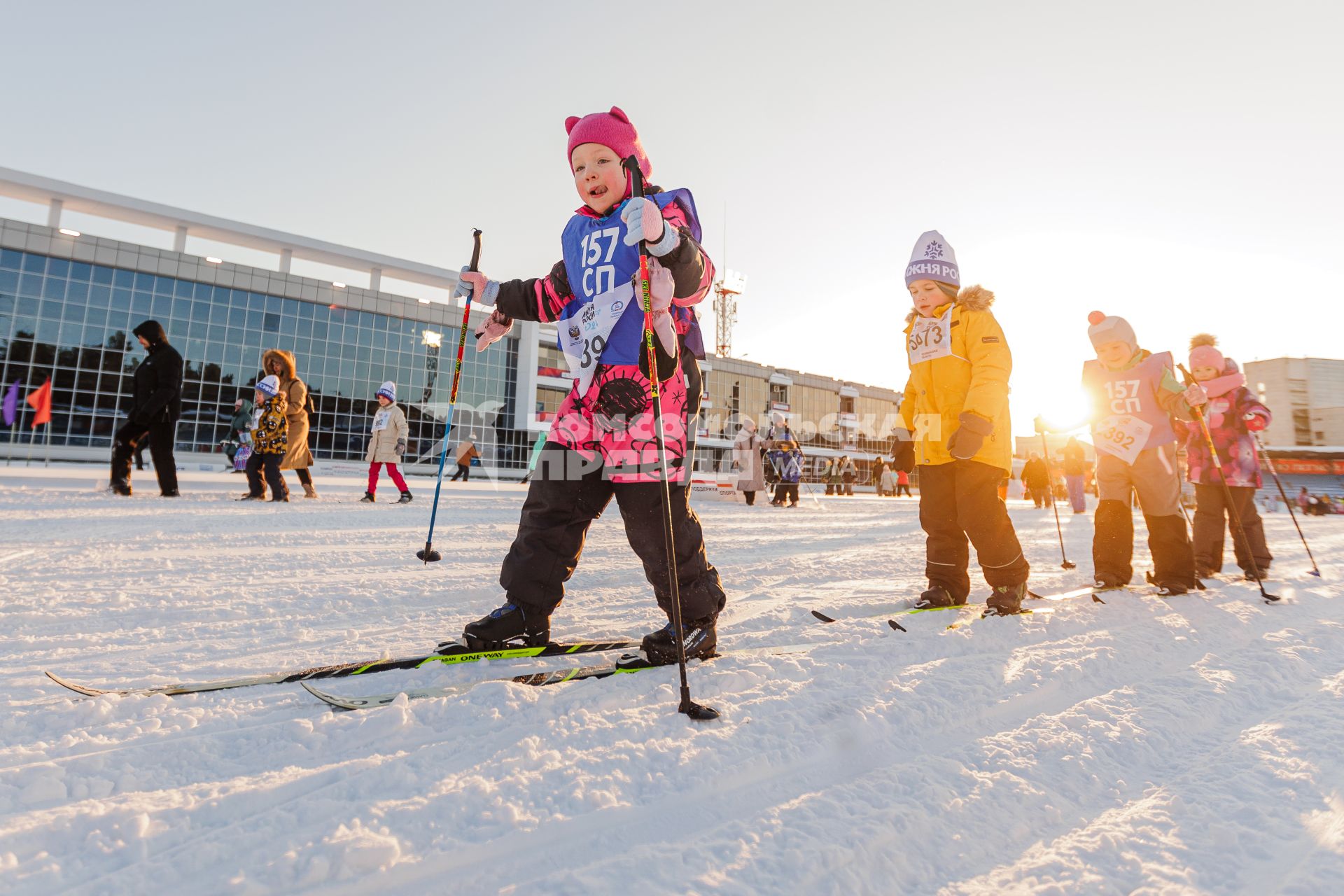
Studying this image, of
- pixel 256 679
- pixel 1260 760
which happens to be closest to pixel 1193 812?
pixel 1260 760

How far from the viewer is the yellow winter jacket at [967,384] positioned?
302cm

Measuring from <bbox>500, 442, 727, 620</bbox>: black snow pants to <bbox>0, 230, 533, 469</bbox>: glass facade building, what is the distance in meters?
25.1

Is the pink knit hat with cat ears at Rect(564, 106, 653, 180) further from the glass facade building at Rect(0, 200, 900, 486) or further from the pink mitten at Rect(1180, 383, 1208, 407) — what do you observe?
the glass facade building at Rect(0, 200, 900, 486)

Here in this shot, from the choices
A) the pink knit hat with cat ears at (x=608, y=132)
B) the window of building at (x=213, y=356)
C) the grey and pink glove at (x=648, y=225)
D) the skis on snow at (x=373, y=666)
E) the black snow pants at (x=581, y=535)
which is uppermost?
the window of building at (x=213, y=356)

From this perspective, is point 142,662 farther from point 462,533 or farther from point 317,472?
point 317,472

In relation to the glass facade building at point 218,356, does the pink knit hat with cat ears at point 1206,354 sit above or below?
below

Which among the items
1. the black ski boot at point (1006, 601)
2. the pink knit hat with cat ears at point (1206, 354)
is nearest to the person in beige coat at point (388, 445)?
the black ski boot at point (1006, 601)

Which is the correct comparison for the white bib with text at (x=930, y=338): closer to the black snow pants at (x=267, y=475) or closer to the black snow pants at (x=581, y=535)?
the black snow pants at (x=581, y=535)

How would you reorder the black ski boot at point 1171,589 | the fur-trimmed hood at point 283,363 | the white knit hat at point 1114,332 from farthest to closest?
the fur-trimmed hood at point 283,363, the white knit hat at point 1114,332, the black ski boot at point 1171,589

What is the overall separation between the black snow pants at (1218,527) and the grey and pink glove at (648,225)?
522 cm

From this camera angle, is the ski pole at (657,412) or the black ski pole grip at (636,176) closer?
the ski pole at (657,412)

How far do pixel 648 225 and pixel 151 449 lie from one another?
754 cm

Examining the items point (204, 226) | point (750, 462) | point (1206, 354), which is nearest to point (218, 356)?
point (204, 226)

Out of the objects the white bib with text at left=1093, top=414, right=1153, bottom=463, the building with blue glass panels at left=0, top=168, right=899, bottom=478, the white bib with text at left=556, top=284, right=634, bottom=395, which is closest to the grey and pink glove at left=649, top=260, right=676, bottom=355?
the white bib with text at left=556, top=284, right=634, bottom=395
